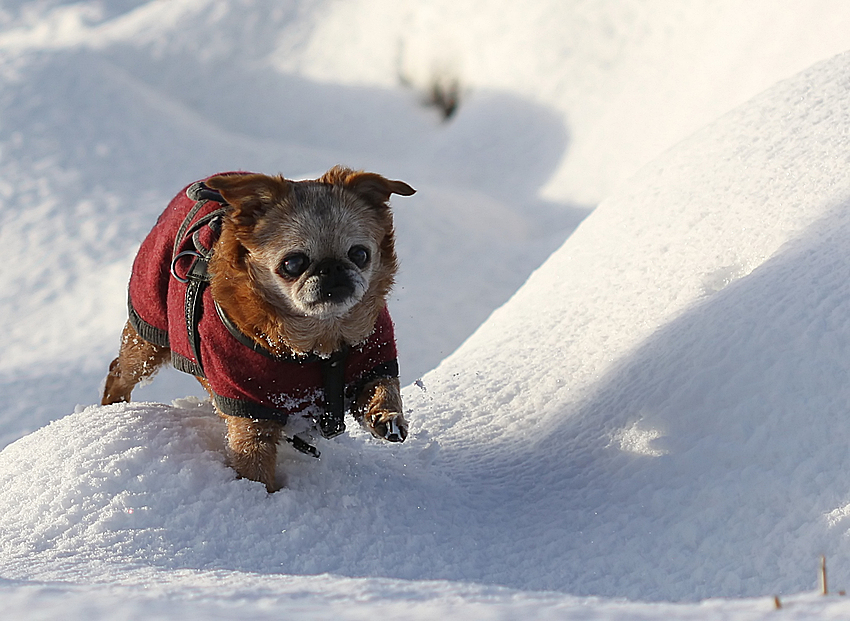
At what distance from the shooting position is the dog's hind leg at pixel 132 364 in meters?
2.95

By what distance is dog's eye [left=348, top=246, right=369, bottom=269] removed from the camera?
2.17 metres

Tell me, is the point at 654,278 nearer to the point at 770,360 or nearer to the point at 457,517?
the point at 770,360

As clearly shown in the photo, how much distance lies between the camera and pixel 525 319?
10.3 ft

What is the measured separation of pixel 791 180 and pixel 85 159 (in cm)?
533

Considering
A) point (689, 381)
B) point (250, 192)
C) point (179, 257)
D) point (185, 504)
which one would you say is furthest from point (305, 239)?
point (689, 381)

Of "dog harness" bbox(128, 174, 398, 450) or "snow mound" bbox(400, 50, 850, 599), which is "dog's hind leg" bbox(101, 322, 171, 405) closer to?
"dog harness" bbox(128, 174, 398, 450)

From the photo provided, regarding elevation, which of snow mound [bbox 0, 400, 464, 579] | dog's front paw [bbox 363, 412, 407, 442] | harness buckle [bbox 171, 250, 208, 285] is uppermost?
harness buckle [bbox 171, 250, 208, 285]

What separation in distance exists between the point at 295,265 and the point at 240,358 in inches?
12.5

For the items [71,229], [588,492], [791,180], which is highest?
[71,229]

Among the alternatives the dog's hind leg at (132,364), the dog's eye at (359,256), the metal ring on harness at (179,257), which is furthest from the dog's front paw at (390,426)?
the dog's hind leg at (132,364)

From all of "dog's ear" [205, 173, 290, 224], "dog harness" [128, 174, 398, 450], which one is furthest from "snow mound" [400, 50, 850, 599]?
"dog's ear" [205, 173, 290, 224]

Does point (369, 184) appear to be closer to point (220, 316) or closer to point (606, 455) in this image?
point (220, 316)

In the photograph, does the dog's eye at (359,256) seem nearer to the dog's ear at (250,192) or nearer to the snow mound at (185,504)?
the dog's ear at (250,192)

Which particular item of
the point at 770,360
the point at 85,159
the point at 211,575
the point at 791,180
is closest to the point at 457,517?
the point at 211,575
